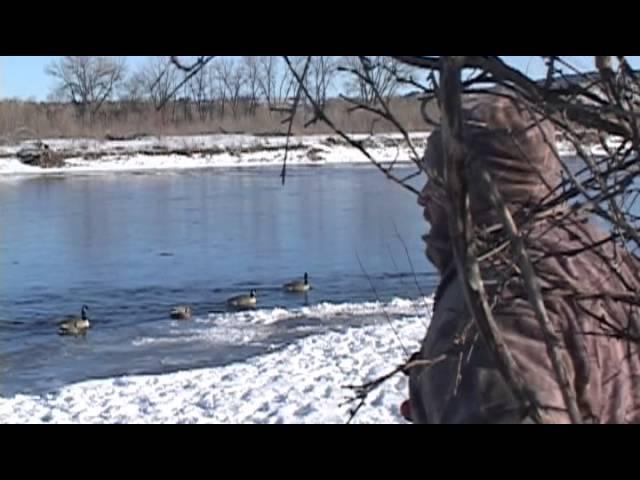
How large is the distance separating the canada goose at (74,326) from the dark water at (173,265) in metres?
0.11

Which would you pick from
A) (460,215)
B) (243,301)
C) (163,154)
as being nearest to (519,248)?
(460,215)

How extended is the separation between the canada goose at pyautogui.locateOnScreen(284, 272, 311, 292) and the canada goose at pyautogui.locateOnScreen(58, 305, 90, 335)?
9.00 ft

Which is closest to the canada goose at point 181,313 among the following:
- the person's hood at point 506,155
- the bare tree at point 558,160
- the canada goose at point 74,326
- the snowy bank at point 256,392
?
the canada goose at point 74,326

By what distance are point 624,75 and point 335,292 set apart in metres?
11.5

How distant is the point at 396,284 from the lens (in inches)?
501

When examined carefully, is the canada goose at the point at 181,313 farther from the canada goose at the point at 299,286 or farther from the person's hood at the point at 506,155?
the person's hood at the point at 506,155

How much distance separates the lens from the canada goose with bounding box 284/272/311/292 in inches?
495

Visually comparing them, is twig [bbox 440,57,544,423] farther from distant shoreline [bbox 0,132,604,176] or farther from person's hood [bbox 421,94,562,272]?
distant shoreline [bbox 0,132,604,176]

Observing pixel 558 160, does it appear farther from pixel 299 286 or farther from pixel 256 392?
pixel 299 286

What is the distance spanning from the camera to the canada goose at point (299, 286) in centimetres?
1256

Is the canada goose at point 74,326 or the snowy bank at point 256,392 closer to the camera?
the snowy bank at point 256,392
